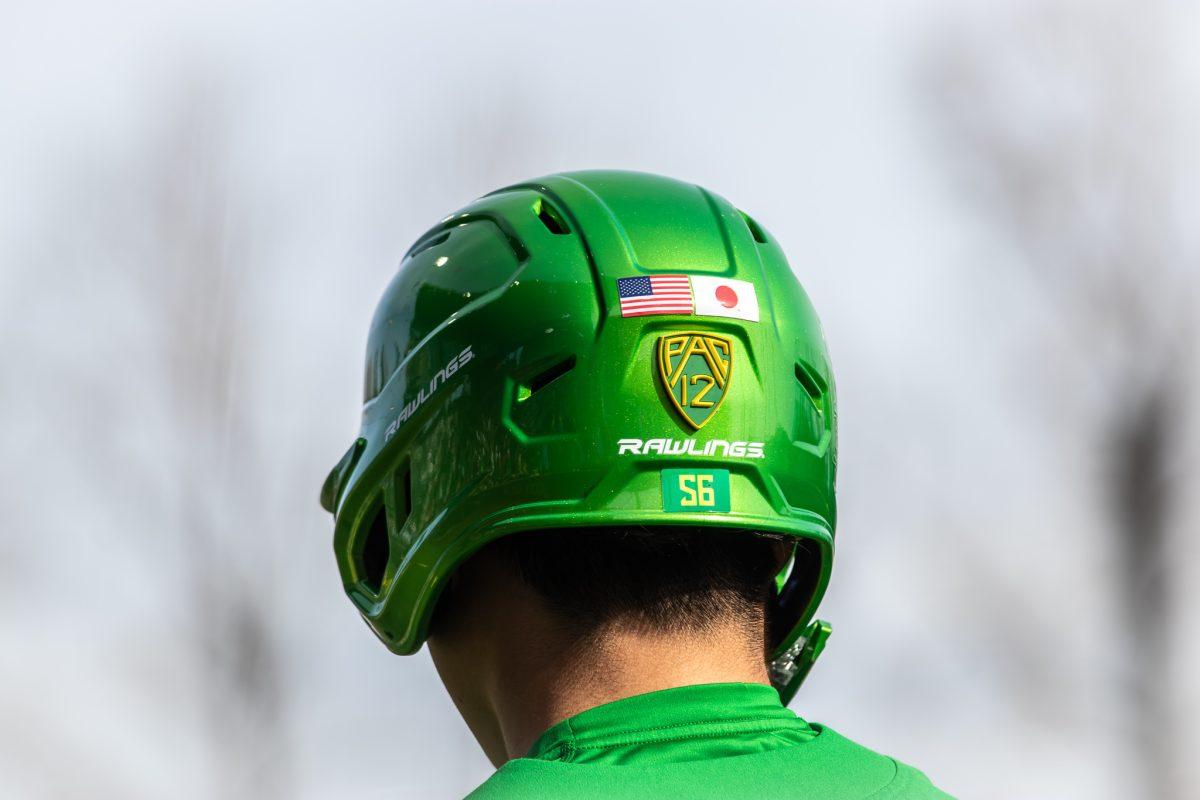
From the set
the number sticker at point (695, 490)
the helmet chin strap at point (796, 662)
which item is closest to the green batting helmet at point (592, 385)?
the number sticker at point (695, 490)

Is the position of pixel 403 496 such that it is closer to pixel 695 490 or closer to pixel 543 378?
pixel 543 378

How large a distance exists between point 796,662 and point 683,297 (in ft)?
3.69

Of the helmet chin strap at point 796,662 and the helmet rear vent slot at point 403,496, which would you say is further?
the helmet chin strap at point 796,662

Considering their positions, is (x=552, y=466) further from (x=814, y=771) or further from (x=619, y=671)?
(x=814, y=771)

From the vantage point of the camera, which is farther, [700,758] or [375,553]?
[375,553]

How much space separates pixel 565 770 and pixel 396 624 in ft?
3.06

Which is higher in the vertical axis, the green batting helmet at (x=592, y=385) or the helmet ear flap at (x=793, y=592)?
the green batting helmet at (x=592, y=385)

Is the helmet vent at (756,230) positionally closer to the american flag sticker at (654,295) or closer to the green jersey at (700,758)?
the american flag sticker at (654,295)

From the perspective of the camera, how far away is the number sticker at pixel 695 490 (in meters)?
3.01

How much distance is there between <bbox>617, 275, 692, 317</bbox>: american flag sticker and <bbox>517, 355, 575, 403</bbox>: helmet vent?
5.9 inches

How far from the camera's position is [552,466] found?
304 cm

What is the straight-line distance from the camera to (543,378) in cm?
312

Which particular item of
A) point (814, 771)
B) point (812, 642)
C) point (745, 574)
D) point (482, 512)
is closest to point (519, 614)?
point (482, 512)

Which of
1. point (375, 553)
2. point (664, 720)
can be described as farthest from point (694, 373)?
point (375, 553)
